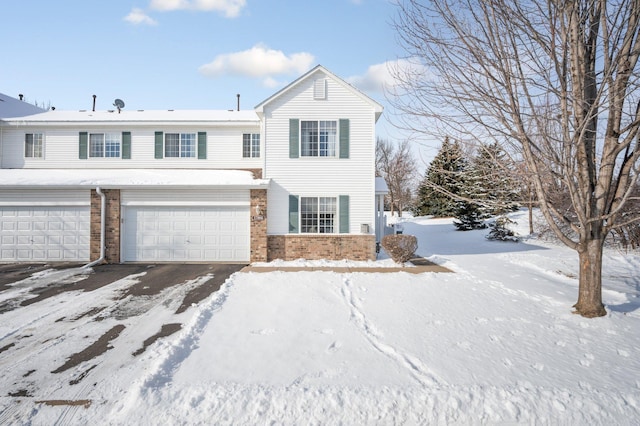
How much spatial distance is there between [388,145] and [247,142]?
33362mm

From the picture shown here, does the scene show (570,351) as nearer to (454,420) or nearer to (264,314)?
(454,420)

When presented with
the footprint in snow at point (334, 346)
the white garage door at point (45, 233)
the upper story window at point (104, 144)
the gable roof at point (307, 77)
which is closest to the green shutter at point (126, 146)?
the upper story window at point (104, 144)

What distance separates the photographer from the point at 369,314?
19.2 ft

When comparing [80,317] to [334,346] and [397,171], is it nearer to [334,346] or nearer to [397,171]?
[334,346]

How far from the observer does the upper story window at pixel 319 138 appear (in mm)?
11617

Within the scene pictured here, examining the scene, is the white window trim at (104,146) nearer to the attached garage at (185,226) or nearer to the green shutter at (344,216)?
the attached garage at (185,226)

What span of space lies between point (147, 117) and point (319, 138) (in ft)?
27.1

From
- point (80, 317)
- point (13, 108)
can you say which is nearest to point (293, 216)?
point (80, 317)

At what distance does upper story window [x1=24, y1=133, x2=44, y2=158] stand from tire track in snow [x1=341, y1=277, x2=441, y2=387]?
15018 mm

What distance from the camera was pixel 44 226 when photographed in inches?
445

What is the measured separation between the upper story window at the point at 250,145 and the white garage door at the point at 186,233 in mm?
3020

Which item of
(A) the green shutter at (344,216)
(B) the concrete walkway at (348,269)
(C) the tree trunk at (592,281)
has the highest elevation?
(A) the green shutter at (344,216)

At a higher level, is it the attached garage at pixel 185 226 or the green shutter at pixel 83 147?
the green shutter at pixel 83 147

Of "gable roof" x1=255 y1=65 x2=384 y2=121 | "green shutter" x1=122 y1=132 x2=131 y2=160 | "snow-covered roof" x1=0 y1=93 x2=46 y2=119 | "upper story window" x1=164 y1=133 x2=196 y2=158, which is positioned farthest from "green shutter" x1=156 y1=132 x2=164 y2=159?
"snow-covered roof" x1=0 y1=93 x2=46 y2=119
